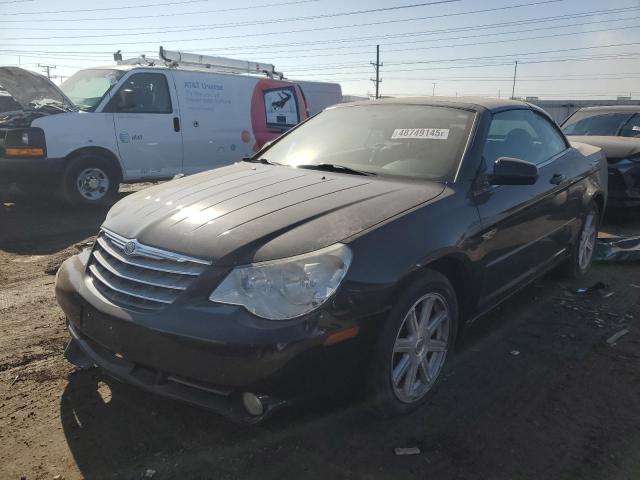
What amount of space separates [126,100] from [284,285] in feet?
22.1

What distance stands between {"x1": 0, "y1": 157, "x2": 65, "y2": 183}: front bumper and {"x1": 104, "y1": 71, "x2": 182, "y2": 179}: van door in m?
1.02

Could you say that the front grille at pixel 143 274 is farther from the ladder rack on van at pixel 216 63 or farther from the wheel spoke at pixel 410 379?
the ladder rack on van at pixel 216 63

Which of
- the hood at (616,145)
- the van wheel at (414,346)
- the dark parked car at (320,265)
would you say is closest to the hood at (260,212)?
the dark parked car at (320,265)

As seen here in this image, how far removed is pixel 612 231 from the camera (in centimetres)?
671

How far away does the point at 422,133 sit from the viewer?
3.41 metres

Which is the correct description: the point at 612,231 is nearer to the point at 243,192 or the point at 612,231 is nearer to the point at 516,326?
the point at 516,326

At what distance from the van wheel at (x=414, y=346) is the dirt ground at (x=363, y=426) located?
0.13 metres

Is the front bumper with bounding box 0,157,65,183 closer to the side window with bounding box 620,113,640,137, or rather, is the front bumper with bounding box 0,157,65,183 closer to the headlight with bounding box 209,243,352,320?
the headlight with bounding box 209,243,352,320

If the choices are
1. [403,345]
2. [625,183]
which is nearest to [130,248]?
[403,345]

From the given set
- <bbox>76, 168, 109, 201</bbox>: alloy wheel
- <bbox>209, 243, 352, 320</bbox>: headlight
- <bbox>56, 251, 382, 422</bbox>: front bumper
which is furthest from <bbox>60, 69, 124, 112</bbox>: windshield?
<bbox>209, 243, 352, 320</bbox>: headlight

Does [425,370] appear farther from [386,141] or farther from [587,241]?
[587,241]

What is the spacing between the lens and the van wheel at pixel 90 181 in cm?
739

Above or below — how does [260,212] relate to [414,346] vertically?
above

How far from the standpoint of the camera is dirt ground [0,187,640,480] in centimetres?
229
